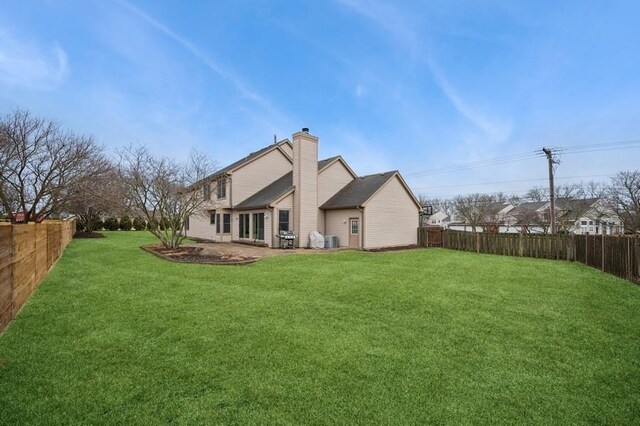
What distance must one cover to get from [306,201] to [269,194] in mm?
2841

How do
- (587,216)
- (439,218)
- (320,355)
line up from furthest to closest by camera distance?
(439,218) < (587,216) < (320,355)

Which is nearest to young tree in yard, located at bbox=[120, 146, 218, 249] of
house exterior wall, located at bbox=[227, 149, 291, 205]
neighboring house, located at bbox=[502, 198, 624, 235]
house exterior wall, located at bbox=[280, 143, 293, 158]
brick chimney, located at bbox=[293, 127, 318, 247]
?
house exterior wall, located at bbox=[227, 149, 291, 205]

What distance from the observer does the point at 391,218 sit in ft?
66.1

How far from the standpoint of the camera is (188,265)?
11172 mm

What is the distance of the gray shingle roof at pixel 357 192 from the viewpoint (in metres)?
19.1

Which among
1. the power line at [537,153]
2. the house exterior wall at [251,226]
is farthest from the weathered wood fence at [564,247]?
the power line at [537,153]

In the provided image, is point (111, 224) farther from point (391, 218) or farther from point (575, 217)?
point (575, 217)

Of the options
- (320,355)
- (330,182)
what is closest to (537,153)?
(330,182)

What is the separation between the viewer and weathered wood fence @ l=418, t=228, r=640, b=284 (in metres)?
9.97

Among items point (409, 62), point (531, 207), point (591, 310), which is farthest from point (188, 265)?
point (531, 207)

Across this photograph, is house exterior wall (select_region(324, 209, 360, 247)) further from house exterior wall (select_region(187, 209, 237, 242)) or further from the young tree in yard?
the young tree in yard

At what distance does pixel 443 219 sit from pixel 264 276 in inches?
3492

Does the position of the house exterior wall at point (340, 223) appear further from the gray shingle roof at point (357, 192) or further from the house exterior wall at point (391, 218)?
the house exterior wall at point (391, 218)

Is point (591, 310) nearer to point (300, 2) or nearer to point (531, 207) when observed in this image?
point (300, 2)
